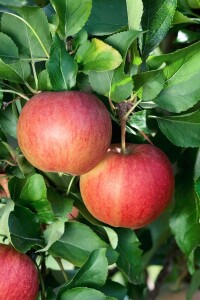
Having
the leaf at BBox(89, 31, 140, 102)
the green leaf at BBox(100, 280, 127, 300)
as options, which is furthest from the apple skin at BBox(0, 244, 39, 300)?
the leaf at BBox(89, 31, 140, 102)

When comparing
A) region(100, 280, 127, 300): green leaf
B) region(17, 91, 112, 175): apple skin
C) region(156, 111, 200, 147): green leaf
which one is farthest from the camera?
region(100, 280, 127, 300): green leaf

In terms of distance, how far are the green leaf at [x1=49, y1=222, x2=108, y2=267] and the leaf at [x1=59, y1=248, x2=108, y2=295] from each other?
0.03 m

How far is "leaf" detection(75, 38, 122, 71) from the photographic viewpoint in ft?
2.45

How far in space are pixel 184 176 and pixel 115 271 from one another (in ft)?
1.53

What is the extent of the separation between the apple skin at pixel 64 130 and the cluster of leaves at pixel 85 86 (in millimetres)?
37

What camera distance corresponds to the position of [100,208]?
2.68 ft

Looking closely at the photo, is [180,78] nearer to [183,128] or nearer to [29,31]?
[183,128]

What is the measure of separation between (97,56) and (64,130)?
0.35 feet

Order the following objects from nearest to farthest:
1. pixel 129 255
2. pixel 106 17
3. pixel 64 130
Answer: pixel 64 130 < pixel 106 17 < pixel 129 255

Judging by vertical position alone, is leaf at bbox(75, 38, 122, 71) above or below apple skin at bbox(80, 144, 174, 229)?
above

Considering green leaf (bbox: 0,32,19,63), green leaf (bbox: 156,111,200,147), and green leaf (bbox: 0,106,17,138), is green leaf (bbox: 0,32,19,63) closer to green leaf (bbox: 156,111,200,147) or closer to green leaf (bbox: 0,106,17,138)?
green leaf (bbox: 0,106,17,138)

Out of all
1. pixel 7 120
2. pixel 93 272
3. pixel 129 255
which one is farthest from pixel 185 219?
pixel 7 120

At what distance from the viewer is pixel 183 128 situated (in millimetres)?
849

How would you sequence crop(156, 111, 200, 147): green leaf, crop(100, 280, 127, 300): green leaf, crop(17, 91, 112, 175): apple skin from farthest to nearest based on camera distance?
crop(100, 280, 127, 300): green leaf
crop(156, 111, 200, 147): green leaf
crop(17, 91, 112, 175): apple skin
